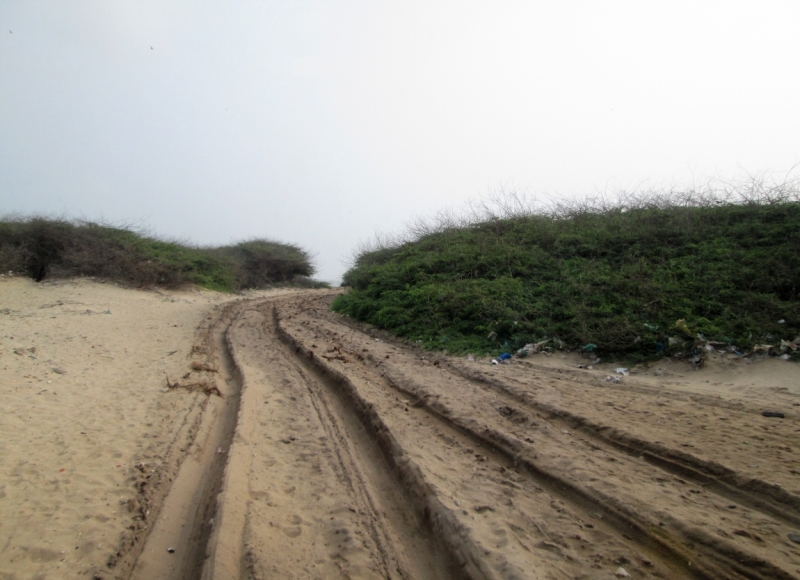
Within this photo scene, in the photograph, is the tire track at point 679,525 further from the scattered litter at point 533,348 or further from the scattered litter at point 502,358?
the scattered litter at point 533,348

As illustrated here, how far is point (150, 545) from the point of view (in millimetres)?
2770

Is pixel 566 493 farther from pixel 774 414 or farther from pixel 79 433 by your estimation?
pixel 79 433

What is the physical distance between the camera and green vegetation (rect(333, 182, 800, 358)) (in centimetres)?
642

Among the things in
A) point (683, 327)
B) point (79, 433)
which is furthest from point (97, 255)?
point (683, 327)

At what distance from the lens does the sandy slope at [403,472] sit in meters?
2.52

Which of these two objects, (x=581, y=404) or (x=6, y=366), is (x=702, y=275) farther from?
(x=6, y=366)

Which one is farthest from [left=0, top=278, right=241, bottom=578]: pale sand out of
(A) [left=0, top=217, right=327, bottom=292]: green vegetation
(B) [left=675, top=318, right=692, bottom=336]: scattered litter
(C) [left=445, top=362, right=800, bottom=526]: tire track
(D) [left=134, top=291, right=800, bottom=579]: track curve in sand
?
(A) [left=0, top=217, right=327, bottom=292]: green vegetation

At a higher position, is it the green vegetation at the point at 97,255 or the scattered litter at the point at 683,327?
the green vegetation at the point at 97,255

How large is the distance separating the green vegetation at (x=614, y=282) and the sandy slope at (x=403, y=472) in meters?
0.78

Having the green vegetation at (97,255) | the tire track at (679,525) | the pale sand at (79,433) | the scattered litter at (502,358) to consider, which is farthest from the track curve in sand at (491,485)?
the green vegetation at (97,255)

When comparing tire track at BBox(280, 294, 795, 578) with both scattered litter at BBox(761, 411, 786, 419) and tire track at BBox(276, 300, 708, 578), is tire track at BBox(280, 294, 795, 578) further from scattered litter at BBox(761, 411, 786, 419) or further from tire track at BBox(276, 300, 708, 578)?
scattered litter at BBox(761, 411, 786, 419)

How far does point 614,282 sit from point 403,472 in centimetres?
599

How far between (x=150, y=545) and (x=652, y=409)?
4.51m

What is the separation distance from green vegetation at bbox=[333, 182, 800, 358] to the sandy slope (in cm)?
78
